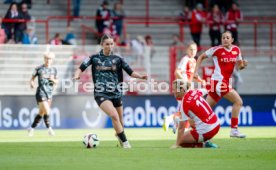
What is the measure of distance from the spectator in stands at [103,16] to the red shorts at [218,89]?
13041 mm

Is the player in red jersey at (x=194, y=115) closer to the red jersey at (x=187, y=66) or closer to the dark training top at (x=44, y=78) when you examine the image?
the red jersey at (x=187, y=66)

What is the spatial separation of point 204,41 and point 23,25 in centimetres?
847

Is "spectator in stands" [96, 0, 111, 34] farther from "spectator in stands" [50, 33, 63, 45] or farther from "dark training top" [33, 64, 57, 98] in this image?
"dark training top" [33, 64, 57, 98]

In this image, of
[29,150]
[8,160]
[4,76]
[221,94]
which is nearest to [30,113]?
[4,76]

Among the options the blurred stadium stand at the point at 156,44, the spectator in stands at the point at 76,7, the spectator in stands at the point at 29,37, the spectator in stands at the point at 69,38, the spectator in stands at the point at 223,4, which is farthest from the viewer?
the spectator in stands at the point at 223,4

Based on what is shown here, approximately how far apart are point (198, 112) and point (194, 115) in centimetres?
10

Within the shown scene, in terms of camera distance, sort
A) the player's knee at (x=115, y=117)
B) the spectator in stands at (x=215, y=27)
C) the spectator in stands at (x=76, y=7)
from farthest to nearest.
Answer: the spectator in stands at (x=76, y=7) → the spectator in stands at (x=215, y=27) → the player's knee at (x=115, y=117)

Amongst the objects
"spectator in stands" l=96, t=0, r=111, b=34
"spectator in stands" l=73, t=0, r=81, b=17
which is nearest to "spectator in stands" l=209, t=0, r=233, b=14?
"spectator in stands" l=96, t=0, r=111, b=34

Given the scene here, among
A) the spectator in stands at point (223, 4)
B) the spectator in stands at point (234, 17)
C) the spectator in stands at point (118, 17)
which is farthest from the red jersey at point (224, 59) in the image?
the spectator in stands at point (223, 4)

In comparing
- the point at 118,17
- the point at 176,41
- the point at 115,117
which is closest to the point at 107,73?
the point at 115,117

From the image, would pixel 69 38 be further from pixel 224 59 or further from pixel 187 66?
pixel 224 59

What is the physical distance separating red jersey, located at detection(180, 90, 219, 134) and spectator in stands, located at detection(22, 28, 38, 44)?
14907mm

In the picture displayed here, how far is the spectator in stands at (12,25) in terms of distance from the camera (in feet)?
Answer: 104

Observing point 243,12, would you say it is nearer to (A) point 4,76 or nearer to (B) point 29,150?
(A) point 4,76
